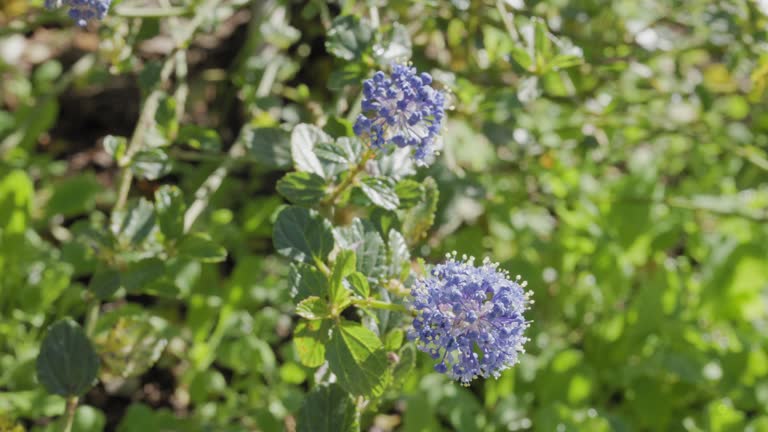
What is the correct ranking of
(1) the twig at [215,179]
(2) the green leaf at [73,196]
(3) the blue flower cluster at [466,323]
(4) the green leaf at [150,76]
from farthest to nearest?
(2) the green leaf at [73,196] → (4) the green leaf at [150,76] → (1) the twig at [215,179] → (3) the blue flower cluster at [466,323]

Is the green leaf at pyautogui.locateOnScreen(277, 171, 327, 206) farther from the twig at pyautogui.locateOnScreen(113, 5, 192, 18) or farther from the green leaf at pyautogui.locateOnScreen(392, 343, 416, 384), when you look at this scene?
the twig at pyautogui.locateOnScreen(113, 5, 192, 18)

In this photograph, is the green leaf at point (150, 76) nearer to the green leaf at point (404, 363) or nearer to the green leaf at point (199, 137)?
the green leaf at point (199, 137)

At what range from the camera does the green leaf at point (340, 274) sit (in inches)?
42.2

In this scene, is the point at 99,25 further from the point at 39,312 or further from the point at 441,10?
the point at 441,10

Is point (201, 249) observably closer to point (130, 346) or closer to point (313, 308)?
point (130, 346)

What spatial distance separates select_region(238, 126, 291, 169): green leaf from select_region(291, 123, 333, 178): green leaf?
0.15 m

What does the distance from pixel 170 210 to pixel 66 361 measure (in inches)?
11.8

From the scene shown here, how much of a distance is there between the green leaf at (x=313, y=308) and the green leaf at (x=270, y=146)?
0.41m

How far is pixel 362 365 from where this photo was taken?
3.58 ft

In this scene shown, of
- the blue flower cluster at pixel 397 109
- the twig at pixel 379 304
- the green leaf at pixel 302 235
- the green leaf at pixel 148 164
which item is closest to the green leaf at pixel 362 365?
the twig at pixel 379 304

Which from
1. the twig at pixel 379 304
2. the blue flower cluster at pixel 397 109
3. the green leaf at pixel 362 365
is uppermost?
the blue flower cluster at pixel 397 109

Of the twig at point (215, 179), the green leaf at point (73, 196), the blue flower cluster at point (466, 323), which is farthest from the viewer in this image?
the green leaf at point (73, 196)

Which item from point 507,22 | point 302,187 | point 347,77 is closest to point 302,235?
point 302,187

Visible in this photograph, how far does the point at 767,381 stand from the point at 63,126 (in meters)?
2.02
